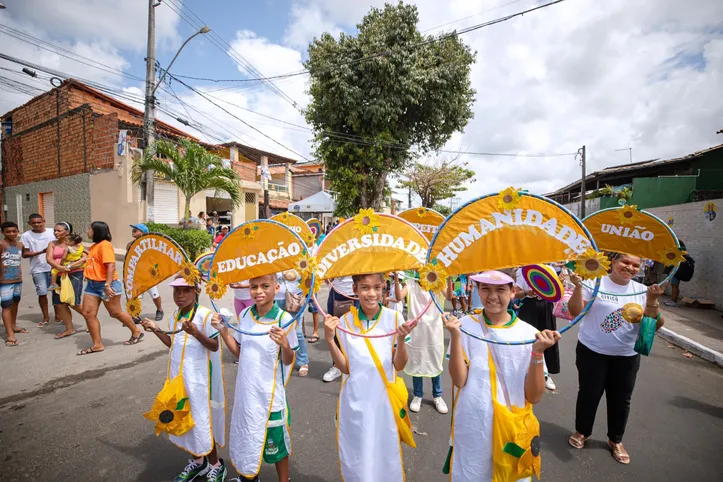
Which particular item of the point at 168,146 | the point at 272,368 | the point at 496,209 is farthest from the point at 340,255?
the point at 168,146

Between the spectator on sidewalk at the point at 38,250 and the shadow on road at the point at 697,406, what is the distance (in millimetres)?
9676

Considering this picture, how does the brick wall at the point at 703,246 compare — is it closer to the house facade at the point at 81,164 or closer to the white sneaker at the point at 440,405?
the white sneaker at the point at 440,405

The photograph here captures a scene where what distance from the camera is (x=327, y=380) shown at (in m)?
4.42

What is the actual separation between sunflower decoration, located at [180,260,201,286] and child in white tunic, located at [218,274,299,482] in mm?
467

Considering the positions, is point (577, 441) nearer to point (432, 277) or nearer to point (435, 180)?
point (432, 277)

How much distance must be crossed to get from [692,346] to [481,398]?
6.42 meters

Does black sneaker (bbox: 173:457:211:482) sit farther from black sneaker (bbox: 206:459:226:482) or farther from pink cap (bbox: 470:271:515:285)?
pink cap (bbox: 470:271:515:285)

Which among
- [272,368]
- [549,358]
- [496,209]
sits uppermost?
[496,209]

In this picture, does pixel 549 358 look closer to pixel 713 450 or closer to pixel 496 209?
pixel 713 450

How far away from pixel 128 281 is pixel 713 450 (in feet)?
18.7

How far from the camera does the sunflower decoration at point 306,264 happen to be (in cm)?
250

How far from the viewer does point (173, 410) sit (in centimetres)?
247

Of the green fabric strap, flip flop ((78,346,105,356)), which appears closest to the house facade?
flip flop ((78,346,105,356))

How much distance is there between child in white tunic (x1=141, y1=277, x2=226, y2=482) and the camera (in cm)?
254
